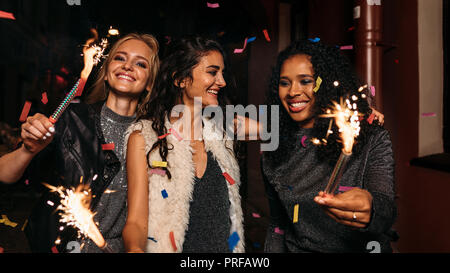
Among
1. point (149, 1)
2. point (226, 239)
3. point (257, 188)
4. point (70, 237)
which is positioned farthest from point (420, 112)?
point (149, 1)

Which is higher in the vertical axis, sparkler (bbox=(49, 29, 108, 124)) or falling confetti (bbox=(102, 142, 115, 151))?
sparkler (bbox=(49, 29, 108, 124))

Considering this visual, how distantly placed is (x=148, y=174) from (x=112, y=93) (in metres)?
0.59

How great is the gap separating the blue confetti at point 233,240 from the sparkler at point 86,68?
1.04m

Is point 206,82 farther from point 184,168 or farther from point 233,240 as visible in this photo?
point 233,240

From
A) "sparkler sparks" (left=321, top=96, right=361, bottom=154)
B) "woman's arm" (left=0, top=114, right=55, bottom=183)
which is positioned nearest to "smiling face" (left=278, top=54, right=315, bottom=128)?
"sparkler sparks" (left=321, top=96, right=361, bottom=154)

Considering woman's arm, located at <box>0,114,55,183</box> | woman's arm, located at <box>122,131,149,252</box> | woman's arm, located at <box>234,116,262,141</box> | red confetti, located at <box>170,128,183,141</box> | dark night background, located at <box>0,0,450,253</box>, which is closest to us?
woman's arm, located at <box>122,131,149,252</box>

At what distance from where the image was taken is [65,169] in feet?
5.71

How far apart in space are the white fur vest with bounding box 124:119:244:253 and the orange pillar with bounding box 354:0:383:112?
1485 millimetres

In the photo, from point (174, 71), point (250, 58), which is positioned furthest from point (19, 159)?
point (250, 58)

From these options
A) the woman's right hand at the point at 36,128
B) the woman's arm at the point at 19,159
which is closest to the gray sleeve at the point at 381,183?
the woman's right hand at the point at 36,128

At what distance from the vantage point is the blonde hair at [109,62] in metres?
1.91

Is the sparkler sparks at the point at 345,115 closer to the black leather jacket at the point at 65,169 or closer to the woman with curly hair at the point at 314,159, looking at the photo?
the woman with curly hair at the point at 314,159

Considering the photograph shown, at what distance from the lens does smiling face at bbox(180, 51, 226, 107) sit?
6.02 ft

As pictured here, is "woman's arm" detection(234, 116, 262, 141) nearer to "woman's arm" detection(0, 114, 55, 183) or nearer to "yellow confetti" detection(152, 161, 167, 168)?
"yellow confetti" detection(152, 161, 167, 168)
